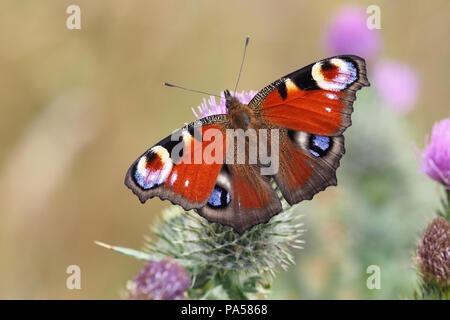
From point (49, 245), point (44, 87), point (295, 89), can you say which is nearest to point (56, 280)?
point (49, 245)

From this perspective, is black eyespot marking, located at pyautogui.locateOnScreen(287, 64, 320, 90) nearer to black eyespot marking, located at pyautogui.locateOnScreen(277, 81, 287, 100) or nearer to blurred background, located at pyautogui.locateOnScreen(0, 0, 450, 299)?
black eyespot marking, located at pyautogui.locateOnScreen(277, 81, 287, 100)

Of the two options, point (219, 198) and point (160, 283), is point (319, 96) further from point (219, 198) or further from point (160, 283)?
point (160, 283)

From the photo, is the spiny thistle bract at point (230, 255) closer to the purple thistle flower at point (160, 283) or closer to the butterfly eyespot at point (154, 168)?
the purple thistle flower at point (160, 283)

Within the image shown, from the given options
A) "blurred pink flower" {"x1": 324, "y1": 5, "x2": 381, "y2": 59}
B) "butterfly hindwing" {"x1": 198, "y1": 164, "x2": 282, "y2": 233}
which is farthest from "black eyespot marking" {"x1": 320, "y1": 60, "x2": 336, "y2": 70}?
"blurred pink flower" {"x1": 324, "y1": 5, "x2": 381, "y2": 59}

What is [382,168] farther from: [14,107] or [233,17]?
[14,107]

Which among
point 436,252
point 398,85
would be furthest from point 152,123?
point 436,252

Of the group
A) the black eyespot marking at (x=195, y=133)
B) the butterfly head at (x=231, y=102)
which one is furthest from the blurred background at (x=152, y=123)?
the black eyespot marking at (x=195, y=133)
